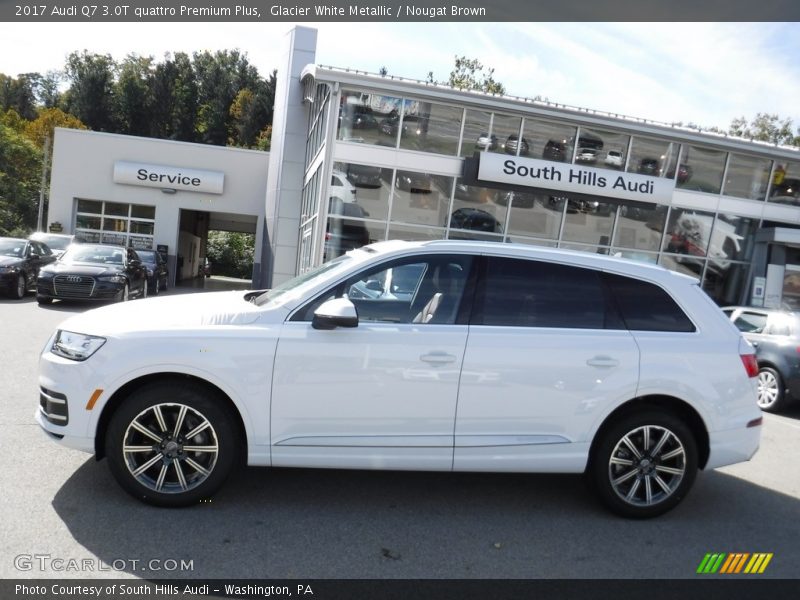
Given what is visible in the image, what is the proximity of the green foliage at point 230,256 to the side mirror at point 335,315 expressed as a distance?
178ft

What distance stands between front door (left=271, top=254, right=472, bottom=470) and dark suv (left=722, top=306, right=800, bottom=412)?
736 centimetres

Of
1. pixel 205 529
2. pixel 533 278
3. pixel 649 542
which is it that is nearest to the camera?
pixel 205 529

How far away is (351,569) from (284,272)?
2022 centimetres

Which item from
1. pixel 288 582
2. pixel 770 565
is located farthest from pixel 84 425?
pixel 770 565

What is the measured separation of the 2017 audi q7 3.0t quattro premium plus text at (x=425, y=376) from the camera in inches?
157

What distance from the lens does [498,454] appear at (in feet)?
14.0

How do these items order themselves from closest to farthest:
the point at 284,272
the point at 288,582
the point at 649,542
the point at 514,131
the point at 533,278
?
the point at 288,582, the point at 649,542, the point at 533,278, the point at 514,131, the point at 284,272

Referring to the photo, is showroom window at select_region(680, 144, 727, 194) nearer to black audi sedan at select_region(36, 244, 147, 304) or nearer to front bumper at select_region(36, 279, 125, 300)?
black audi sedan at select_region(36, 244, 147, 304)

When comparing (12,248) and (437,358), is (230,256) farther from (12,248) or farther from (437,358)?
(437,358)

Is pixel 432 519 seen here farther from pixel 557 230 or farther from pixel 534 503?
pixel 557 230

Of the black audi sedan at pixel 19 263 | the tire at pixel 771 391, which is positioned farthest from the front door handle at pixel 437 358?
the black audi sedan at pixel 19 263

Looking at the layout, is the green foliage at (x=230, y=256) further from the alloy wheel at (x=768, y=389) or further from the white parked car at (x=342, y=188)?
the alloy wheel at (x=768, y=389)

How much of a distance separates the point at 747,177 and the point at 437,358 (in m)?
18.4

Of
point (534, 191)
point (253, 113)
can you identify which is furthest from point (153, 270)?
point (253, 113)
